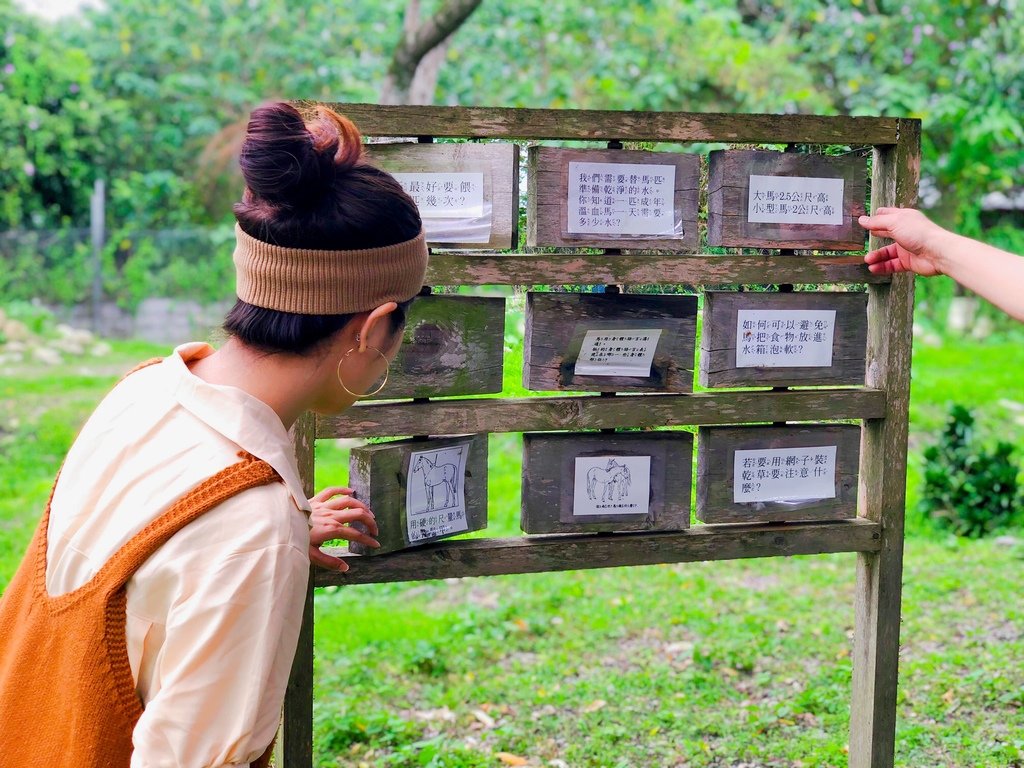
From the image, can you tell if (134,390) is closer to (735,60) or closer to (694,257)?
(694,257)

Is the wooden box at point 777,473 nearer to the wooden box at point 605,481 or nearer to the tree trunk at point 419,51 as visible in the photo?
the wooden box at point 605,481

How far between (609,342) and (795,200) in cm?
57

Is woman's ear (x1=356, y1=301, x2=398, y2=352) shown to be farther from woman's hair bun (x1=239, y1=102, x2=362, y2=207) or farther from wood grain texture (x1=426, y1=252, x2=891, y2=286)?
wood grain texture (x1=426, y1=252, x2=891, y2=286)

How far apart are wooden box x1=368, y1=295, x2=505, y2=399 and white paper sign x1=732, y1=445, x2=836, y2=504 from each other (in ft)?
2.14

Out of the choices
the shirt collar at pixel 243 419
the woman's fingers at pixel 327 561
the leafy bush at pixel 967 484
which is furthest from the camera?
the leafy bush at pixel 967 484

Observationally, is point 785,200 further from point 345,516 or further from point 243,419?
point 243,419

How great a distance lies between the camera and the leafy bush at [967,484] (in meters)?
5.45

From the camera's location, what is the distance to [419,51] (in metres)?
6.10

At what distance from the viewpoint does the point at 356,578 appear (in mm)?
2223

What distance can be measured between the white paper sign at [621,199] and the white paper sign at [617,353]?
0.79ft

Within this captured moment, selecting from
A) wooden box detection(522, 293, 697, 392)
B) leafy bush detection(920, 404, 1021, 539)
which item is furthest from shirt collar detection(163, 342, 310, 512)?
leafy bush detection(920, 404, 1021, 539)

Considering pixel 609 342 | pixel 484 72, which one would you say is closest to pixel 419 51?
pixel 484 72

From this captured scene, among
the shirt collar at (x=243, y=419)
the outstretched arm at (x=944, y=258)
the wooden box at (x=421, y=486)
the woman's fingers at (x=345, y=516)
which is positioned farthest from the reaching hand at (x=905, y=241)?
the shirt collar at (x=243, y=419)

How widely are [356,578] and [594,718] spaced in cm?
158
